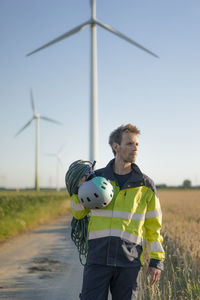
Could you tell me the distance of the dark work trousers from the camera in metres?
3.57

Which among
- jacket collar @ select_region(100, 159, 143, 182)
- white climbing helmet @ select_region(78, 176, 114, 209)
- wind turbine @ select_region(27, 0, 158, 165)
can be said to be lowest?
white climbing helmet @ select_region(78, 176, 114, 209)

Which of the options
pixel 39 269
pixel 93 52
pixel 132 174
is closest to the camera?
pixel 132 174

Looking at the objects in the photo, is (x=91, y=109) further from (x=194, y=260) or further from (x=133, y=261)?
(x=133, y=261)

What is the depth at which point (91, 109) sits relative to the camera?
60.3 feet

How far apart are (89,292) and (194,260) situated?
286cm

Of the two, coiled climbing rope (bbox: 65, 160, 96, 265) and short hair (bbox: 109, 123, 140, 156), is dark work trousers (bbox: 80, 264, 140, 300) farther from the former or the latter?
short hair (bbox: 109, 123, 140, 156)

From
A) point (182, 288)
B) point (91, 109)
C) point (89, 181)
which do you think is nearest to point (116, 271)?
point (89, 181)

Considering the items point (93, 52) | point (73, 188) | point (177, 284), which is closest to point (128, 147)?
point (73, 188)

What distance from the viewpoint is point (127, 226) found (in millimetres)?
3650

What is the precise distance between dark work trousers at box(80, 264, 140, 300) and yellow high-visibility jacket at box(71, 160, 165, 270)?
0.27 ft

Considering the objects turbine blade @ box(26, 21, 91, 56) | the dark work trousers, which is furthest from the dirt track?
turbine blade @ box(26, 21, 91, 56)

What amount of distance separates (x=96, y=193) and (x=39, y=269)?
5286 mm

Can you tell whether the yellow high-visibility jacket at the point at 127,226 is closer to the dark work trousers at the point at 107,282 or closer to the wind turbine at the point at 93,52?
the dark work trousers at the point at 107,282

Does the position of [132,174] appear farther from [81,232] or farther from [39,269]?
[39,269]
